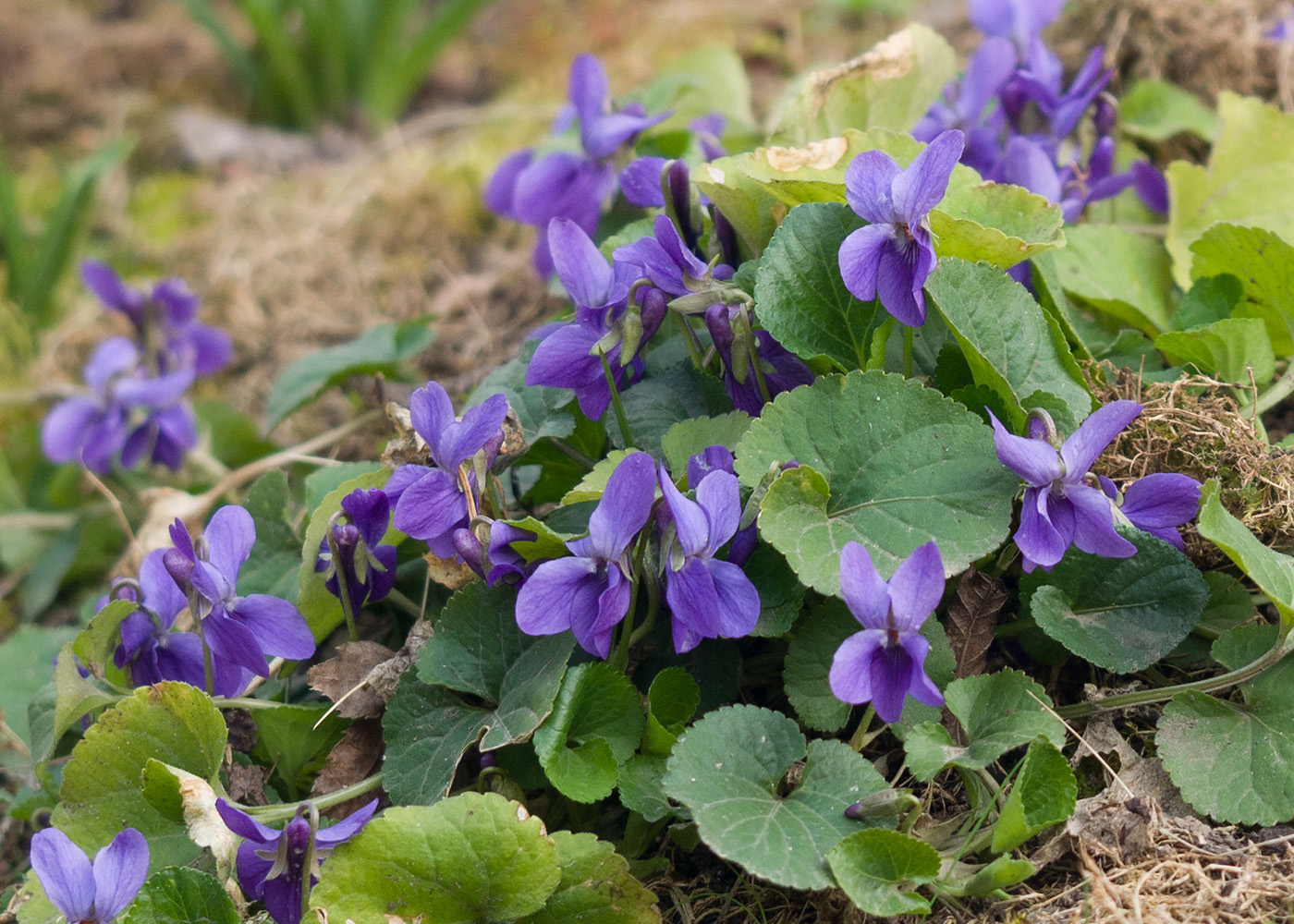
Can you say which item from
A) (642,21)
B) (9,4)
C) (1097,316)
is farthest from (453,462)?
(9,4)

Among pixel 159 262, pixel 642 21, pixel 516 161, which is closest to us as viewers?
pixel 516 161

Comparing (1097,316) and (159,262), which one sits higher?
(1097,316)

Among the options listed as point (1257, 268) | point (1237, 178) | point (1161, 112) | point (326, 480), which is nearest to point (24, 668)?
point (326, 480)

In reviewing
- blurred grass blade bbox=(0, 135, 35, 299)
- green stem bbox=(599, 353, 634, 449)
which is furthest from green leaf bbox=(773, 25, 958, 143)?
blurred grass blade bbox=(0, 135, 35, 299)

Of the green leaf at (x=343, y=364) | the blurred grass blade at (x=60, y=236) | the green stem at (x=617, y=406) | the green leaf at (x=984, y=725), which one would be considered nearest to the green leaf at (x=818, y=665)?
the green leaf at (x=984, y=725)

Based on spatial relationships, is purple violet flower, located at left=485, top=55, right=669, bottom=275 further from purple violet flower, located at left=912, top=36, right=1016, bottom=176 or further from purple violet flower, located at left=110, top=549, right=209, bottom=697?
purple violet flower, located at left=110, top=549, right=209, bottom=697

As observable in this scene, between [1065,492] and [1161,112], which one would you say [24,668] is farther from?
[1161,112]

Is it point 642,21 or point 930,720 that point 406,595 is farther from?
point 642,21

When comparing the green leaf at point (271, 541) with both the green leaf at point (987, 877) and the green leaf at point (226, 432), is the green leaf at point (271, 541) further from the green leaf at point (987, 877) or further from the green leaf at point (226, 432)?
the green leaf at point (987, 877)
